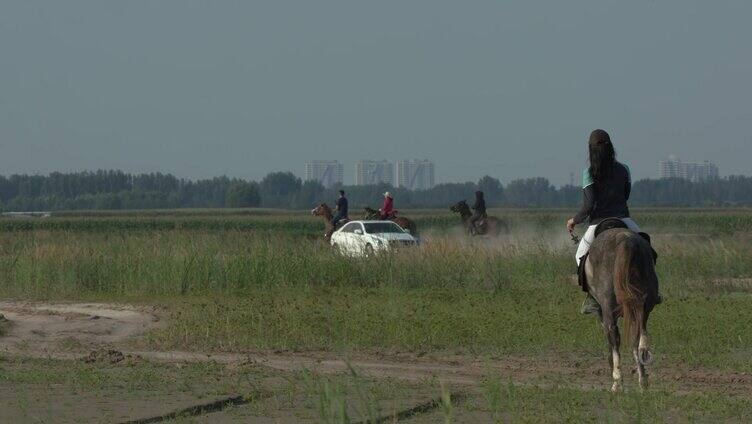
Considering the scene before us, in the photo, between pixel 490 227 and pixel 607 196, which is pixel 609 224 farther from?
pixel 490 227

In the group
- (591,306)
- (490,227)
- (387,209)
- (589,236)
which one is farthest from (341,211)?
(589,236)

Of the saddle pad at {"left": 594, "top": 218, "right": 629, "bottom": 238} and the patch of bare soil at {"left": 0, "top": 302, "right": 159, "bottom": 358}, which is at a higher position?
the saddle pad at {"left": 594, "top": 218, "right": 629, "bottom": 238}

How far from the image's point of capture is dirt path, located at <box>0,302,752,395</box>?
13.1 meters

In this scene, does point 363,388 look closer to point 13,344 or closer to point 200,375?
point 200,375

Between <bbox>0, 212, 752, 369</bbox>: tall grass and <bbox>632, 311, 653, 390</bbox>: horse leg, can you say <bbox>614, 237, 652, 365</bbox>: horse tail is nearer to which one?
<bbox>632, 311, 653, 390</bbox>: horse leg

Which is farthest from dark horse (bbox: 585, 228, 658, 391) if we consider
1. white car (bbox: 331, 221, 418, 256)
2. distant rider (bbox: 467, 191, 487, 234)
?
distant rider (bbox: 467, 191, 487, 234)

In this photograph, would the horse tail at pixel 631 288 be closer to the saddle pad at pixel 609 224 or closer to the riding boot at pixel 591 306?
the saddle pad at pixel 609 224

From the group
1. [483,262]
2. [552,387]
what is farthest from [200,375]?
[483,262]

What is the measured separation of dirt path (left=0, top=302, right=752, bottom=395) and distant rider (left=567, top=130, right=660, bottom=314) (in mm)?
1530

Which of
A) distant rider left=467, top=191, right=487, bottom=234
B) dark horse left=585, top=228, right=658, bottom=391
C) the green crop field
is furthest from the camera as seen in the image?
distant rider left=467, top=191, right=487, bottom=234

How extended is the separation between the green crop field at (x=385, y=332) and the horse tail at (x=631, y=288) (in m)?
0.62

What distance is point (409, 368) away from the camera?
14.2 m

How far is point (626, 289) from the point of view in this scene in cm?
1206

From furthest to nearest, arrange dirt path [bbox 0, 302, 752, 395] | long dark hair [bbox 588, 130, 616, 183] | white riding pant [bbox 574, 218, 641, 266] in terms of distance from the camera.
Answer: dirt path [bbox 0, 302, 752, 395]
white riding pant [bbox 574, 218, 641, 266]
long dark hair [bbox 588, 130, 616, 183]
